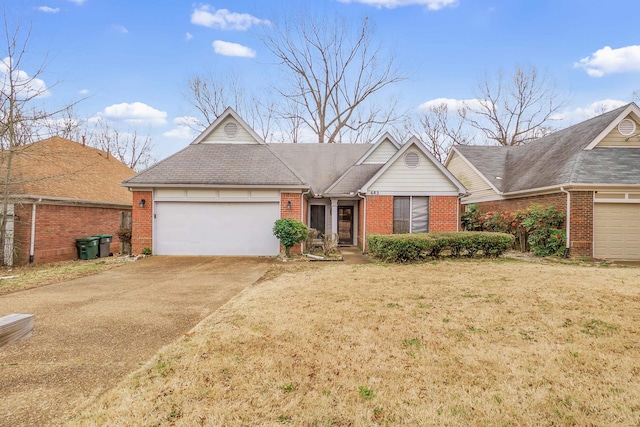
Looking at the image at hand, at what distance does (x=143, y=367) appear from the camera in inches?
138

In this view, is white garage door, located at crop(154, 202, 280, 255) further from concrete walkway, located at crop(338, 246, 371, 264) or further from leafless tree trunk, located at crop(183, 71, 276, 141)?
leafless tree trunk, located at crop(183, 71, 276, 141)

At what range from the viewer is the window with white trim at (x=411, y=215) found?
13.6 meters

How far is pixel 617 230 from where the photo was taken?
12.0 m

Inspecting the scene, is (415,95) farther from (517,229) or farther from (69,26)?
(69,26)

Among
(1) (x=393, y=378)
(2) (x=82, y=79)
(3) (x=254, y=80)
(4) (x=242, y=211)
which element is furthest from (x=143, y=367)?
(3) (x=254, y=80)

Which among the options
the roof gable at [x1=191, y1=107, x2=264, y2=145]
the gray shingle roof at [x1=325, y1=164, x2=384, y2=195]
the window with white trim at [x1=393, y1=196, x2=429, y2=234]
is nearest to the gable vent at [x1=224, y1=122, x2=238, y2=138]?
the roof gable at [x1=191, y1=107, x2=264, y2=145]

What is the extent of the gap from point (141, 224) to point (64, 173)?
13.4ft

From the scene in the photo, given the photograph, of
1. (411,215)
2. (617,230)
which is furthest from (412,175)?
(617,230)

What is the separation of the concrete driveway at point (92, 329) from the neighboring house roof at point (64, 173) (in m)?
5.55

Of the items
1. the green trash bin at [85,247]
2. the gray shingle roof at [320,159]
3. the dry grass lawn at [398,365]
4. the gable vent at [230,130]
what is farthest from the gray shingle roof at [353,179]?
the green trash bin at [85,247]

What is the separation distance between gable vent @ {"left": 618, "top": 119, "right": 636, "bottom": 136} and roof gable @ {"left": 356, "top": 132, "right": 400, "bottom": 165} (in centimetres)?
913

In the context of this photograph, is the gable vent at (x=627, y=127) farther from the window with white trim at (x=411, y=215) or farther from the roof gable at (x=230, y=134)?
the roof gable at (x=230, y=134)

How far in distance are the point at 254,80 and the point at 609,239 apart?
2443 centimetres

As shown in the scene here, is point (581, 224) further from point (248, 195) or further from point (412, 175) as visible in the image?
point (248, 195)
